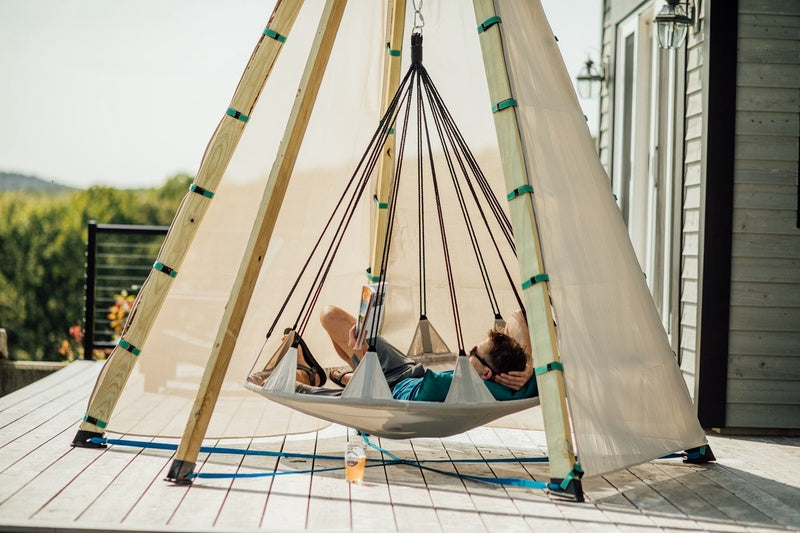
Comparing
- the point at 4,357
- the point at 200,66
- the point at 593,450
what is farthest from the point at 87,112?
the point at 593,450

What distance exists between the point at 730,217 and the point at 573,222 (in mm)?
1323

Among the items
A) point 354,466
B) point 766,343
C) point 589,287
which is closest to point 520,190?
point 589,287

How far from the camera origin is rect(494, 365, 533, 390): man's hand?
3621 mm

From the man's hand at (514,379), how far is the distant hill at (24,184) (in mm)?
22645

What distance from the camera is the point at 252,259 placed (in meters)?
3.48

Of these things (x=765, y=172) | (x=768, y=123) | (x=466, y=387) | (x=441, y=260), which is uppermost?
(x=768, y=123)

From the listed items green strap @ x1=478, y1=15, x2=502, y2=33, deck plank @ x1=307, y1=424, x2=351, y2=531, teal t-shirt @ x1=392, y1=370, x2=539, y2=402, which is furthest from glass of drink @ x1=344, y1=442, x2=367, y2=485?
green strap @ x1=478, y1=15, x2=502, y2=33

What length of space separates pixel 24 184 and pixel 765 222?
23.1 meters

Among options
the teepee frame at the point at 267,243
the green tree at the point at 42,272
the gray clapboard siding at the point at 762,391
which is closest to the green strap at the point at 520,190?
the teepee frame at the point at 267,243

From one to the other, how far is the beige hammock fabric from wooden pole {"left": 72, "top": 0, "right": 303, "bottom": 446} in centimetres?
18

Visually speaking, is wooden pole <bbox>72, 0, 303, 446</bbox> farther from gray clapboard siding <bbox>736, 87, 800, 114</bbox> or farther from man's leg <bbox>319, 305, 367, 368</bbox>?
gray clapboard siding <bbox>736, 87, 800, 114</bbox>

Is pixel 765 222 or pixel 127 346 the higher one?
pixel 765 222

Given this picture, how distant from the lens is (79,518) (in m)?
2.85

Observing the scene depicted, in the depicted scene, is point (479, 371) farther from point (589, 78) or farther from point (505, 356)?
point (589, 78)
